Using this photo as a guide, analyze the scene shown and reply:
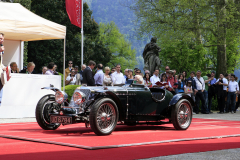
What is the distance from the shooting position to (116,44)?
73.8 meters

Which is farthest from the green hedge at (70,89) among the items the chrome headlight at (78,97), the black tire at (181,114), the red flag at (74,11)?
the chrome headlight at (78,97)

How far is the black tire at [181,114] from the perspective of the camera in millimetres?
8977

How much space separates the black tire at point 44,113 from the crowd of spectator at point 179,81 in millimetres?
3794

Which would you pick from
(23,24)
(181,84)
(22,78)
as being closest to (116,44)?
(181,84)

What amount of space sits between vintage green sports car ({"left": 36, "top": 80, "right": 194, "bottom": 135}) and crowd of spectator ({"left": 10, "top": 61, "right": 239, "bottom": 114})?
12.3ft

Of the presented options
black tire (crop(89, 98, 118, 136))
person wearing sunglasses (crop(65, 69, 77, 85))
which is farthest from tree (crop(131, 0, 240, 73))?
black tire (crop(89, 98, 118, 136))

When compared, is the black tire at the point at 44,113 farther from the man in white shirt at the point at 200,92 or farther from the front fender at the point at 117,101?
the man in white shirt at the point at 200,92

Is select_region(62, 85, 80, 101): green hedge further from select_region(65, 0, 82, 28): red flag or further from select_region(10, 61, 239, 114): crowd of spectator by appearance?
select_region(65, 0, 82, 28): red flag

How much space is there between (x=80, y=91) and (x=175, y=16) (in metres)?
16.6

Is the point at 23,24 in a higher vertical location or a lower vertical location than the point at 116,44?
lower

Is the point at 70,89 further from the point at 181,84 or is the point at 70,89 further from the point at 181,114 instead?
the point at 181,114

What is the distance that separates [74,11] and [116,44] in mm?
53257

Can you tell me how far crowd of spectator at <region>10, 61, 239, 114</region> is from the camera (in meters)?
13.6

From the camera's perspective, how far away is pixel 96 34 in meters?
45.2
